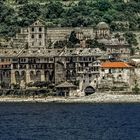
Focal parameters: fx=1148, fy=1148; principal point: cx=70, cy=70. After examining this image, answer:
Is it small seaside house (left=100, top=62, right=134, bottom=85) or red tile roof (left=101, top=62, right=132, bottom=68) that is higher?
red tile roof (left=101, top=62, right=132, bottom=68)

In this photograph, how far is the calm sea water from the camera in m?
101

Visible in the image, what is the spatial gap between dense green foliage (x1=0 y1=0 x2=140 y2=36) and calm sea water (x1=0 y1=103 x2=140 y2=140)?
3830 cm

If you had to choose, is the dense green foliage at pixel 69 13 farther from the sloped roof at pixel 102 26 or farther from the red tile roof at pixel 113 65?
the red tile roof at pixel 113 65

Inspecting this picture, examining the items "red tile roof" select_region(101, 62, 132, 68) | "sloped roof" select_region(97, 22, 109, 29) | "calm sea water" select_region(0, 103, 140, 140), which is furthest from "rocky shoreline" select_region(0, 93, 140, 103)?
"sloped roof" select_region(97, 22, 109, 29)

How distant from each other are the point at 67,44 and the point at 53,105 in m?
24.1

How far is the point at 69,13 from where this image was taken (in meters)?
180

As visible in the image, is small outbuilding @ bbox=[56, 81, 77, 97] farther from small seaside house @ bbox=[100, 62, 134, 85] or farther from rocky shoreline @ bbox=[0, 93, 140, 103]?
small seaside house @ bbox=[100, 62, 134, 85]

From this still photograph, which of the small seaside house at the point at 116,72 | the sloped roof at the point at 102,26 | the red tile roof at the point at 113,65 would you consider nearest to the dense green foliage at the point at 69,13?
the sloped roof at the point at 102,26

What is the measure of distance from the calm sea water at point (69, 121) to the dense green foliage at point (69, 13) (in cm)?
3830

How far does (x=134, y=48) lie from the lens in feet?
544

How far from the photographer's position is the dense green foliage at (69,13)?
175 meters

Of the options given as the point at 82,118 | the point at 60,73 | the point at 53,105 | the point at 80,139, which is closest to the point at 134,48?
the point at 60,73

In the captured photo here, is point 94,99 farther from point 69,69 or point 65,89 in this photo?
point 69,69

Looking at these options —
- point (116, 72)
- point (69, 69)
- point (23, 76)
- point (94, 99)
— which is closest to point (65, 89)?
point (94, 99)
